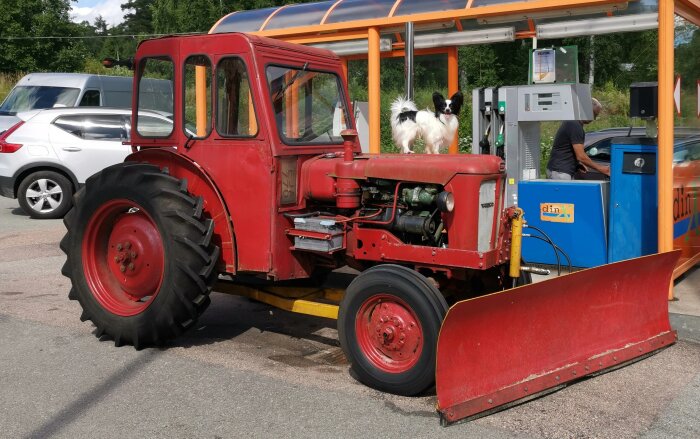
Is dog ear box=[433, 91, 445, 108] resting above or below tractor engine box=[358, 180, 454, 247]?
above

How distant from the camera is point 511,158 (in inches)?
335

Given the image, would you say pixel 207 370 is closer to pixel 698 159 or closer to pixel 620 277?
pixel 620 277

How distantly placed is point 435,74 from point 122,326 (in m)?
5.97

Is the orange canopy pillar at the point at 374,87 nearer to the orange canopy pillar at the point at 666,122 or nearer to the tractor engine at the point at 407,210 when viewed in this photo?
the orange canopy pillar at the point at 666,122

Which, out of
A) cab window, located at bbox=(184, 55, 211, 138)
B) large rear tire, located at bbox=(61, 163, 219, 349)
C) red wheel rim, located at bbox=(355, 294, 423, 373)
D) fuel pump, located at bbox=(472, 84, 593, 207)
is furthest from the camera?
fuel pump, located at bbox=(472, 84, 593, 207)

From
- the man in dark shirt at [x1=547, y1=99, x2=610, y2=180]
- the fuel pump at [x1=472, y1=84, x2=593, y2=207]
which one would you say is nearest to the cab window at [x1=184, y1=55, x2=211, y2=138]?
the fuel pump at [x1=472, y1=84, x2=593, y2=207]

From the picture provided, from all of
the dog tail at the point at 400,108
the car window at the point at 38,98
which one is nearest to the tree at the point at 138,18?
the car window at the point at 38,98

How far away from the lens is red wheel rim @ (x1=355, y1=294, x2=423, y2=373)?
4.52 metres

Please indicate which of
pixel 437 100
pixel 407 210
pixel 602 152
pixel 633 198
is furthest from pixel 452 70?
pixel 407 210

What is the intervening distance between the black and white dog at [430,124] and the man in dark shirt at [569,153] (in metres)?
1.17

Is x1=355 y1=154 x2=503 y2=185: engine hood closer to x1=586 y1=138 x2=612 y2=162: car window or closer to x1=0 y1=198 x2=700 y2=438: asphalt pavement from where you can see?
x1=0 y1=198 x2=700 y2=438: asphalt pavement

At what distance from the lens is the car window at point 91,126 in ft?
40.9

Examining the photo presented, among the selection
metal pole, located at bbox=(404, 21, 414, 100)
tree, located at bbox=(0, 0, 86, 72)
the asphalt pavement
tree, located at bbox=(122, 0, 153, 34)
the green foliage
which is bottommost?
the asphalt pavement

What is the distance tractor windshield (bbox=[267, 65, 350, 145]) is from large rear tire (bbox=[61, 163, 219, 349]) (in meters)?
0.85
